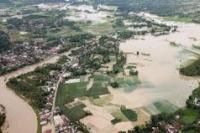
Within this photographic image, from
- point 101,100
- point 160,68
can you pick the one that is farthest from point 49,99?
point 160,68

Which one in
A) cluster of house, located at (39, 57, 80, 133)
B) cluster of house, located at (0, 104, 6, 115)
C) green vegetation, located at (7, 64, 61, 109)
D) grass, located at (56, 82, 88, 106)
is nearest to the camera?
cluster of house, located at (39, 57, 80, 133)

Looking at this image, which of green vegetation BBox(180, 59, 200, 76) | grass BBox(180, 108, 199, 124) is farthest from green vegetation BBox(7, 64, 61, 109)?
green vegetation BBox(180, 59, 200, 76)

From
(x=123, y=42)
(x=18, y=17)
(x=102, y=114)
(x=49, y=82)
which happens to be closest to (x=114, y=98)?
(x=102, y=114)

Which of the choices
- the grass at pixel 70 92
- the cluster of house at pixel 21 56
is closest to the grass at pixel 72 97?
the grass at pixel 70 92

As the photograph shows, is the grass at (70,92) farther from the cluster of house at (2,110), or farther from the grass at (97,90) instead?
the cluster of house at (2,110)

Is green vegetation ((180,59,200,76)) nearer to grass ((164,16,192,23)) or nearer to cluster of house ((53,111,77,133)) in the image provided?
cluster of house ((53,111,77,133))

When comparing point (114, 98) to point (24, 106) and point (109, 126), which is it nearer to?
point (109, 126)

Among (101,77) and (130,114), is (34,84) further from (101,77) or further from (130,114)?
(130,114)
